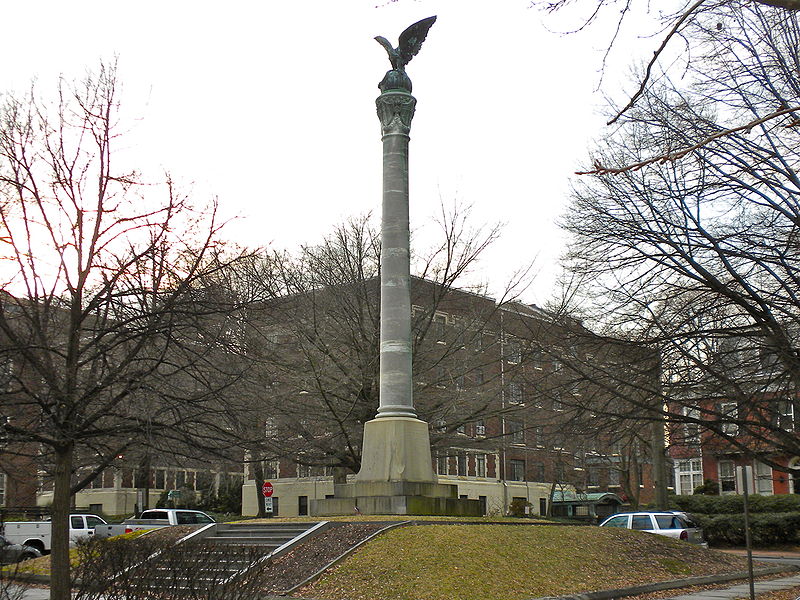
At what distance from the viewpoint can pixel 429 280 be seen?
3638 cm

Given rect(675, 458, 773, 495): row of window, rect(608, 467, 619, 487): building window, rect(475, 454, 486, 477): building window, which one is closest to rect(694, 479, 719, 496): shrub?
rect(675, 458, 773, 495): row of window

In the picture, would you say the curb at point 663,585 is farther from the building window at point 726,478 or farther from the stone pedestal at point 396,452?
the building window at point 726,478

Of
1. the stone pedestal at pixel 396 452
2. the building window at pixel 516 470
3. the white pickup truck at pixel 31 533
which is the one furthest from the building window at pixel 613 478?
the stone pedestal at pixel 396 452

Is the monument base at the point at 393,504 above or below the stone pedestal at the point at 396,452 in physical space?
below

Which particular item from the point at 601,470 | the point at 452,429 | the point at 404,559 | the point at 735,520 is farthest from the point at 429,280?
the point at 601,470

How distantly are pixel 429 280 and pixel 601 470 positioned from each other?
43317 mm

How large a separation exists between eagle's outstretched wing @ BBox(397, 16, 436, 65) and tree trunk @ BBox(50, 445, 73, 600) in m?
17.5

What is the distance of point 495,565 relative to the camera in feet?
55.2

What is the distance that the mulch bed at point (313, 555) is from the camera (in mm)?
16156

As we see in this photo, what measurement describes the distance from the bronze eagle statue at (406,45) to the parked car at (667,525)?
1499 cm

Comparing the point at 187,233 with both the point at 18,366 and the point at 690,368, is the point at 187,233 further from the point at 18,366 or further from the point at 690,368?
the point at 690,368

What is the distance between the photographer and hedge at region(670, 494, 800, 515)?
1725 inches

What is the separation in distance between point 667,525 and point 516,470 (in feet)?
136

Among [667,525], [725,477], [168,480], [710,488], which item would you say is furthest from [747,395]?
[168,480]
